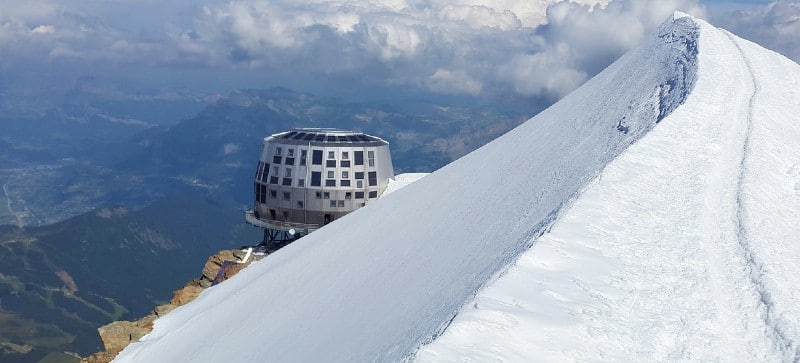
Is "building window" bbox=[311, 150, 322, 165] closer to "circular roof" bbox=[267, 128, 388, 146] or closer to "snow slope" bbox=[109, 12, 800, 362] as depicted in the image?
"circular roof" bbox=[267, 128, 388, 146]

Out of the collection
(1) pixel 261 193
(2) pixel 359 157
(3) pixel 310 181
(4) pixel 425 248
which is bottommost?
(1) pixel 261 193

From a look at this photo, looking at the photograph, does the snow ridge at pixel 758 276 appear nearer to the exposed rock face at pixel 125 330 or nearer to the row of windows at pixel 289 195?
the exposed rock face at pixel 125 330

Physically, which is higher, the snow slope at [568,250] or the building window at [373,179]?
the snow slope at [568,250]

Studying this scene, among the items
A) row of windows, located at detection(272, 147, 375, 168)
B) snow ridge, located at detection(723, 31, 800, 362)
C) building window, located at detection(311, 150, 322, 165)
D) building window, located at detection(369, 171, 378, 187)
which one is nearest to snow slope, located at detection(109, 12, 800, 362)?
snow ridge, located at detection(723, 31, 800, 362)

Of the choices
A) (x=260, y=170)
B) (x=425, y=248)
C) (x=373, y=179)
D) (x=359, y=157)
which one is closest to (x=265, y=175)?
(x=260, y=170)

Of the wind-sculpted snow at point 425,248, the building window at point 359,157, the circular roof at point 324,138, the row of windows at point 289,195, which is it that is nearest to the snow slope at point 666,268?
the wind-sculpted snow at point 425,248

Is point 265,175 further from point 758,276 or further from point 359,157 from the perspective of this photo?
point 758,276

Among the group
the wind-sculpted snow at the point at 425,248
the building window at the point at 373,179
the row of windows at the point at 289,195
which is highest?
the wind-sculpted snow at the point at 425,248
